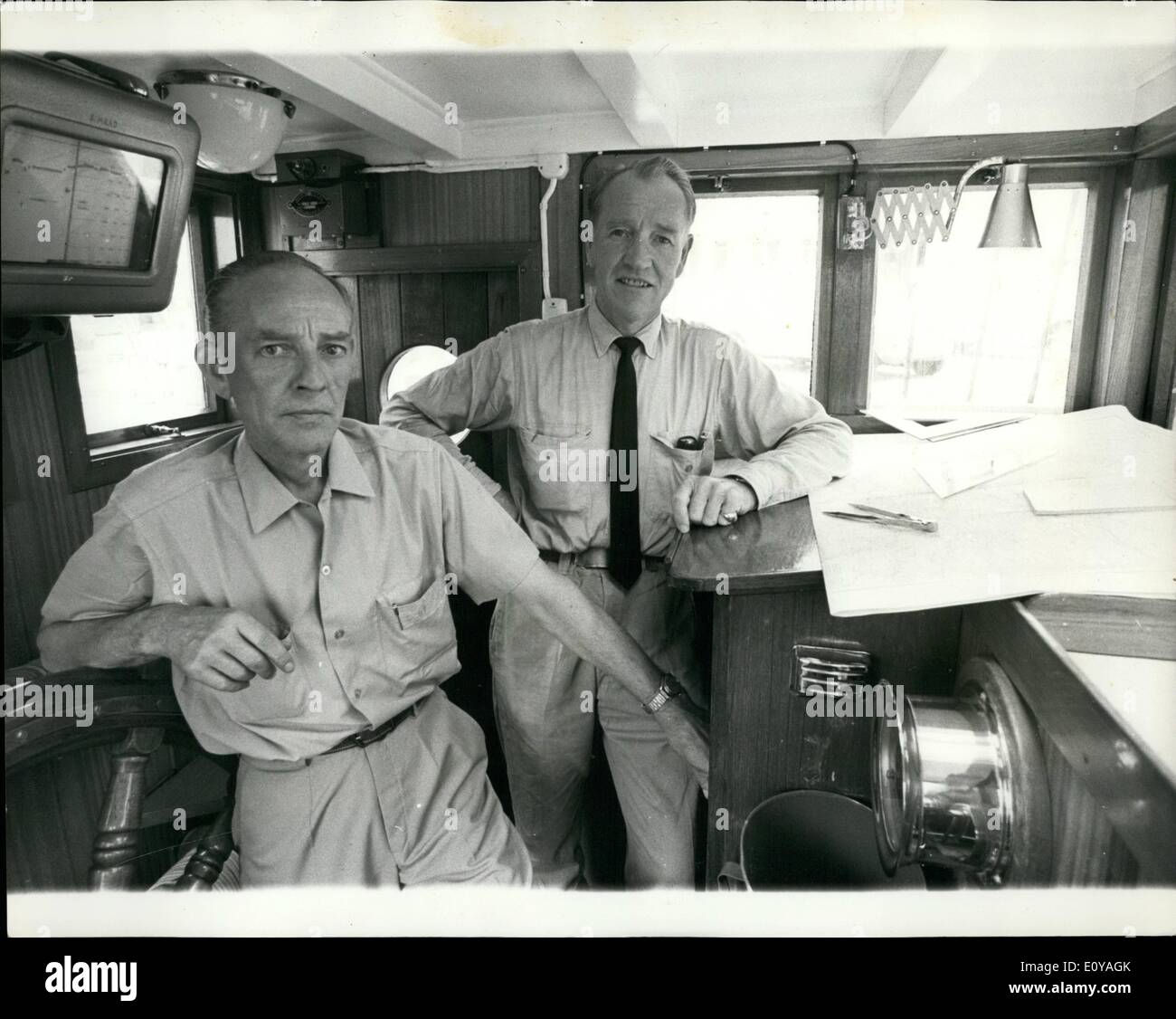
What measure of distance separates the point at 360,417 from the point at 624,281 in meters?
0.60

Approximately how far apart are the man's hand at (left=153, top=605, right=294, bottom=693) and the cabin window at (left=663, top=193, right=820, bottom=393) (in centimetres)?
103

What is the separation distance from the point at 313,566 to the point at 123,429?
1.34 feet

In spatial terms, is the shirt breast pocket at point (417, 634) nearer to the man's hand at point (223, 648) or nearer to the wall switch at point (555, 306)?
the man's hand at point (223, 648)

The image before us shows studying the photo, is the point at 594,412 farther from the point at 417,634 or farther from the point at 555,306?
the point at 417,634

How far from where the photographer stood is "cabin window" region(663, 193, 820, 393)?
1516 millimetres

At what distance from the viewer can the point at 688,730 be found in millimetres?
1172

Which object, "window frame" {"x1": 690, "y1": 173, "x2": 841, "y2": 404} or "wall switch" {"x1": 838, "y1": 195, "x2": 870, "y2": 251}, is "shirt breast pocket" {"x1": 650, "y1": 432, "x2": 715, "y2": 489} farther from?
"wall switch" {"x1": 838, "y1": 195, "x2": 870, "y2": 251}

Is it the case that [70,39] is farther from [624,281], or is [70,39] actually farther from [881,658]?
[881,658]

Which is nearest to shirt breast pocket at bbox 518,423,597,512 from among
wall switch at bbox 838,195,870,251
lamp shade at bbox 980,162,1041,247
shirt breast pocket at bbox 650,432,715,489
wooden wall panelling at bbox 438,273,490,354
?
shirt breast pocket at bbox 650,432,715,489

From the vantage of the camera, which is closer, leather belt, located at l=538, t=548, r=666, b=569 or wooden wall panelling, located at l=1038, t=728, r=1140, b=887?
wooden wall panelling, located at l=1038, t=728, r=1140, b=887

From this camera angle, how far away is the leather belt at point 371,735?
43.1 inches

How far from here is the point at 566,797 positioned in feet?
4.80

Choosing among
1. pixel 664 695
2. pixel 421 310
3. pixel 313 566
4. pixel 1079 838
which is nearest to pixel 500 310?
pixel 421 310
